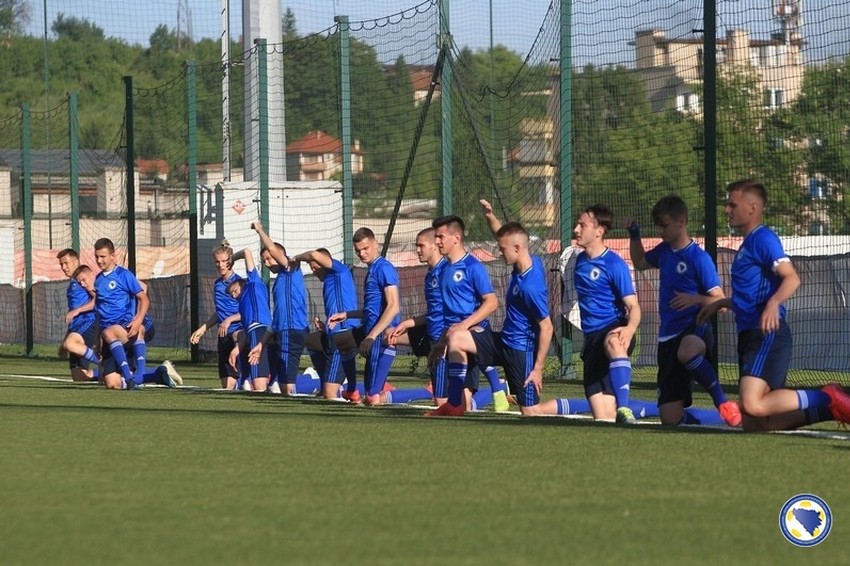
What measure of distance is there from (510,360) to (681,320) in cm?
162

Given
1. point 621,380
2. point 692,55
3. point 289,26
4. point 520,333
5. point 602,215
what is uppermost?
point 289,26

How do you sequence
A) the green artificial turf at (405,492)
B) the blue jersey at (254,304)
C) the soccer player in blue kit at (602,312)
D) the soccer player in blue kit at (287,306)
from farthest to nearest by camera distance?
the blue jersey at (254,304)
the soccer player in blue kit at (287,306)
the soccer player in blue kit at (602,312)
the green artificial turf at (405,492)

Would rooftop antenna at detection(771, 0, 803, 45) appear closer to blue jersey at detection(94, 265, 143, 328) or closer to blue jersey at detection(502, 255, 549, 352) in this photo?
blue jersey at detection(502, 255, 549, 352)

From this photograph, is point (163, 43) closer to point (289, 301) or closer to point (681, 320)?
point (289, 301)


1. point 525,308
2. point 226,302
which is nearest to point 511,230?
point 525,308

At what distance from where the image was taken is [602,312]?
10484 millimetres

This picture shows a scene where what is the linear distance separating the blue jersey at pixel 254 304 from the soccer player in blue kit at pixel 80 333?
244 centimetres

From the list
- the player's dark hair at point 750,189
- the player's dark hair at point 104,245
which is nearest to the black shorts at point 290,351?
the player's dark hair at point 104,245

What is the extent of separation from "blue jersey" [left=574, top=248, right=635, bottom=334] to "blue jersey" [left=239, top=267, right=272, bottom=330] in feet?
19.4

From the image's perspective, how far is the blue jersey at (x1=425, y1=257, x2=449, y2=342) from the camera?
11.9 metres

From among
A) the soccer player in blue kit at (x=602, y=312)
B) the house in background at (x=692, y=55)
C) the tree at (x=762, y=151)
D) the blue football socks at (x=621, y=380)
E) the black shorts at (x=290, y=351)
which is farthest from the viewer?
the tree at (x=762, y=151)

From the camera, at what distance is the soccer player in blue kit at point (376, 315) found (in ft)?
41.4

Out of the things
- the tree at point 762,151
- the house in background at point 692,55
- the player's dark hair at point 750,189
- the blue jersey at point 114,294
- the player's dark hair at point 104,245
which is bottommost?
the blue jersey at point 114,294

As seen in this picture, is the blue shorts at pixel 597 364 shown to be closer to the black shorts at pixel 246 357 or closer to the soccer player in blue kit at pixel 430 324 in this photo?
the soccer player in blue kit at pixel 430 324
